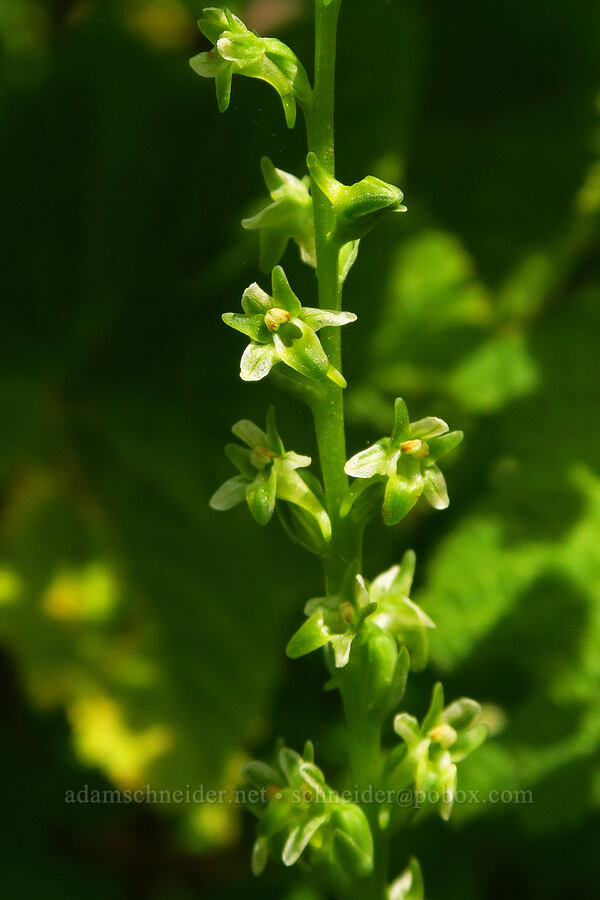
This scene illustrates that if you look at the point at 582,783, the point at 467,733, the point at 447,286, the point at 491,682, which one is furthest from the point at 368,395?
the point at 467,733

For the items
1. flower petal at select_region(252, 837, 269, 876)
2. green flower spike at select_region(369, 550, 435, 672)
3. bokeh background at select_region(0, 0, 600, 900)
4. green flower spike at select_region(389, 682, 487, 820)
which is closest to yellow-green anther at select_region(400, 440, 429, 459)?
green flower spike at select_region(369, 550, 435, 672)

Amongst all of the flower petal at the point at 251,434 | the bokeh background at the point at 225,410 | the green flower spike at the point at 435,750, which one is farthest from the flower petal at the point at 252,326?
the bokeh background at the point at 225,410

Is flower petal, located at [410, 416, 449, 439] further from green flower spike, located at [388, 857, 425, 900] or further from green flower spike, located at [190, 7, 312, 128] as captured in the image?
green flower spike, located at [388, 857, 425, 900]

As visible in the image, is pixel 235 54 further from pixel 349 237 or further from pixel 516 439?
pixel 516 439

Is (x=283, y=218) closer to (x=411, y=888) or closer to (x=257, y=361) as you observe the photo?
(x=257, y=361)

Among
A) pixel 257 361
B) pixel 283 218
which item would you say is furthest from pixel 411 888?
pixel 283 218

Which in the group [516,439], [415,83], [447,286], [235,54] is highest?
[235,54]
